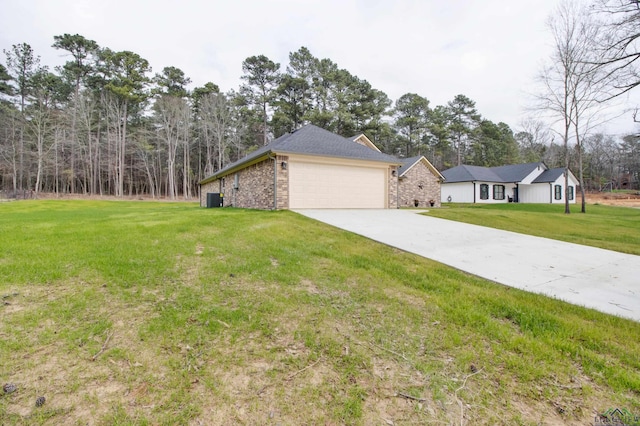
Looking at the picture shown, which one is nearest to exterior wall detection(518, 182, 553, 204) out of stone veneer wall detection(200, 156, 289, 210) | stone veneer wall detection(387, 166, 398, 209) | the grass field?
stone veneer wall detection(387, 166, 398, 209)

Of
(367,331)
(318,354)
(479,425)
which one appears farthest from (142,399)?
(479,425)

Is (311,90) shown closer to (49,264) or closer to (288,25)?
(288,25)

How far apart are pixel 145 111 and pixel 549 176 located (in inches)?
1697

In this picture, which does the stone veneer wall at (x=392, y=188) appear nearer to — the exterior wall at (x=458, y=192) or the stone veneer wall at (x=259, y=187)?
the stone veneer wall at (x=259, y=187)

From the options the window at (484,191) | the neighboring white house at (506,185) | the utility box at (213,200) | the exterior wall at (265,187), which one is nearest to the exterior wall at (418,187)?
the exterior wall at (265,187)

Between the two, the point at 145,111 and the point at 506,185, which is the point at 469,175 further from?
the point at 145,111

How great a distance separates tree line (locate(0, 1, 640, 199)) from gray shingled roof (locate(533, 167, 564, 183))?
128 inches

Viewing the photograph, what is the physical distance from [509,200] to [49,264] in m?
31.3

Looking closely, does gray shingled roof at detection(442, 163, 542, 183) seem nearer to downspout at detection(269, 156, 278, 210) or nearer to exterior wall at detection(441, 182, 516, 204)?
exterior wall at detection(441, 182, 516, 204)

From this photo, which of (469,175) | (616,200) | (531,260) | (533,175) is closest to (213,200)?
(531,260)

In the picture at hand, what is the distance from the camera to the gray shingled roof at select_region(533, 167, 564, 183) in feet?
81.5

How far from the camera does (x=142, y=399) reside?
5.79 ft

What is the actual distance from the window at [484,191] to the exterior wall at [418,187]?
24.1ft

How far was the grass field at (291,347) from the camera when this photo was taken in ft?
5.72
